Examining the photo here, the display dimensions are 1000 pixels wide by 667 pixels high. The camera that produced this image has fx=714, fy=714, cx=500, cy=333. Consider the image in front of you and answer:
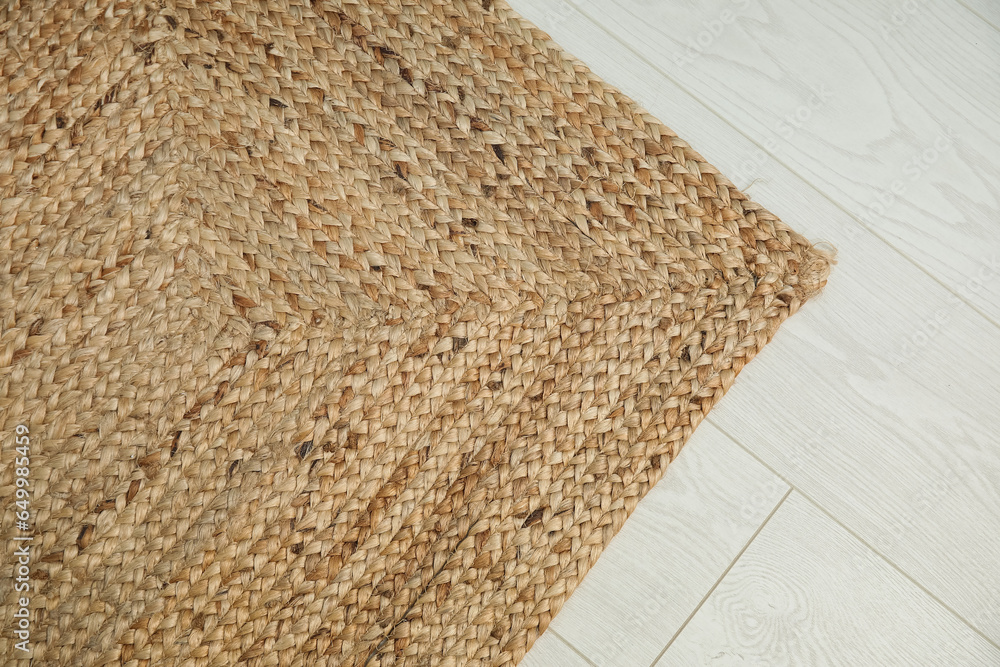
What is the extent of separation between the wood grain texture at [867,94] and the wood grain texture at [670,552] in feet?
1.01

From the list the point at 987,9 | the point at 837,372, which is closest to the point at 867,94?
the point at 987,9

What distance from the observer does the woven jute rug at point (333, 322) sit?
64cm

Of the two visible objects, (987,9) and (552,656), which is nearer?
(552,656)

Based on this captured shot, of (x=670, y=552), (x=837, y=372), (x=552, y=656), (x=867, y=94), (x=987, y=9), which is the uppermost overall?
(x=987, y=9)

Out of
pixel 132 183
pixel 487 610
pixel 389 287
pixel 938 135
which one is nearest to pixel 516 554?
pixel 487 610

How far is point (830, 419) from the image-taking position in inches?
29.1

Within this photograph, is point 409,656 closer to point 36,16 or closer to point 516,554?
point 516,554

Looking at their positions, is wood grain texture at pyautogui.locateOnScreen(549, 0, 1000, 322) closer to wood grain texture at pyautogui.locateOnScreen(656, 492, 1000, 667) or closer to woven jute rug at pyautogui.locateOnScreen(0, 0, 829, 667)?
woven jute rug at pyautogui.locateOnScreen(0, 0, 829, 667)

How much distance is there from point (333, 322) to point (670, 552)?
40 cm

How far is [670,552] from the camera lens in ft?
2.33

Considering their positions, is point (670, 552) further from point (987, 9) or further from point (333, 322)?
point (987, 9)

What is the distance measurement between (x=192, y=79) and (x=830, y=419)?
2.43 ft

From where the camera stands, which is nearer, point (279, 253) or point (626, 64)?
point (279, 253)

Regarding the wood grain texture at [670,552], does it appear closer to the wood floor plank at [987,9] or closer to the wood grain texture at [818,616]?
the wood grain texture at [818,616]
